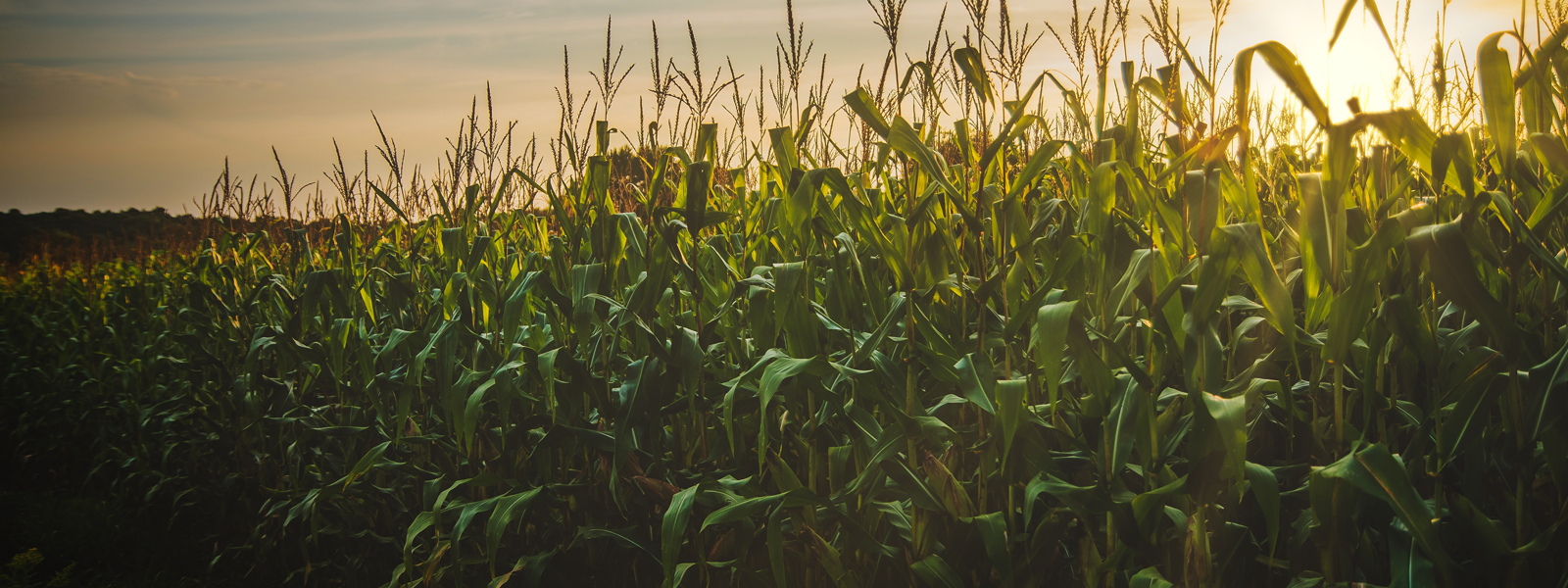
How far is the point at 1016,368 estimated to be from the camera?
1573 mm

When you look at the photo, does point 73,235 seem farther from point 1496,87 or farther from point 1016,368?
point 1496,87

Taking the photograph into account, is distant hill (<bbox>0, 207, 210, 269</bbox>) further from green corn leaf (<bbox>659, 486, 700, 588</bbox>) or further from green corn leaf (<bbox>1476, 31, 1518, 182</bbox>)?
green corn leaf (<bbox>1476, 31, 1518, 182</bbox>)

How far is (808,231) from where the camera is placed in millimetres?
1529

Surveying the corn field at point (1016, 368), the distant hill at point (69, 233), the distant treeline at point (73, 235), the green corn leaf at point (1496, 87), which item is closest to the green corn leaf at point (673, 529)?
the corn field at point (1016, 368)

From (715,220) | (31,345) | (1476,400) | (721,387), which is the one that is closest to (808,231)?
(715,220)

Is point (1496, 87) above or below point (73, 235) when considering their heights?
below

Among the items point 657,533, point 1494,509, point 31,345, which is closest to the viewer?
point 1494,509

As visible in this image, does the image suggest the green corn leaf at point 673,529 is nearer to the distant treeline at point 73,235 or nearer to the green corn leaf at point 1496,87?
the green corn leaf at point 1496,87

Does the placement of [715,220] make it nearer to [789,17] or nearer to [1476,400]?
[789,17]

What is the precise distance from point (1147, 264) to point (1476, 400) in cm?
46

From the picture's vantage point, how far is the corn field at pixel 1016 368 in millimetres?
1001

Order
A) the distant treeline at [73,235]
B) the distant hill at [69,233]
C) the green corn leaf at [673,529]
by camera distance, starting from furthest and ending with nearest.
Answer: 1. the distant hill at [69,233]
2. the distant treeline at [73,235]
3. the green corn leaf at [673,529]

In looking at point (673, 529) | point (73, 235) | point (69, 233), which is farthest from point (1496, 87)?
point (69, 233)

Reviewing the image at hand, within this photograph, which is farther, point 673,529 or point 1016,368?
point 1016,368
